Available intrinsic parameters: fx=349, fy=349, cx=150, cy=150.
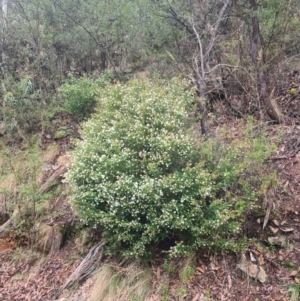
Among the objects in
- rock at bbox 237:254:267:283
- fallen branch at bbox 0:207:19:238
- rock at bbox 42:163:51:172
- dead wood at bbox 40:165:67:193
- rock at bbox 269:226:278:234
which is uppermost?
rock at bbox 42:163:51:172

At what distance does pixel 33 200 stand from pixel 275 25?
4.94 m

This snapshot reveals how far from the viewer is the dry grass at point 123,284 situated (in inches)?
147

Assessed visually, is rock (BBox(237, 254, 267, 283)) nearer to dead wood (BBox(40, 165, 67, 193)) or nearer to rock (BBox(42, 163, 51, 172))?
dead wood (BBox(40, 165, 67, 193))

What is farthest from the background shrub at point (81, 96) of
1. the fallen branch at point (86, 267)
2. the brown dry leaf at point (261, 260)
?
the brown dry leaf at point (261, 260)

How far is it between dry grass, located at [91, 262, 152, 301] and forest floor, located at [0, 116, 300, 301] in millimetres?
91

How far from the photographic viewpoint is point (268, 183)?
3.82m

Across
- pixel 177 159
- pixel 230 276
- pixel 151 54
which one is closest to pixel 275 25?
pixel 151 54

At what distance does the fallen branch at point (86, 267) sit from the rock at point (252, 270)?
1651 mm

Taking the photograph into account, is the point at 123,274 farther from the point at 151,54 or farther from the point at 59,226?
the point at 151,54

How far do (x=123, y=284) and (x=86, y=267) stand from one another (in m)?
0.58

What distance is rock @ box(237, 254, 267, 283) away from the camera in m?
3.53

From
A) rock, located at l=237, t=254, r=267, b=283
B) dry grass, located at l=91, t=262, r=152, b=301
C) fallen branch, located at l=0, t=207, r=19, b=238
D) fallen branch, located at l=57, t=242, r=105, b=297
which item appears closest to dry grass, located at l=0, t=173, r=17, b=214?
fallen branch, located at l=0, t=207, r=19, b=238

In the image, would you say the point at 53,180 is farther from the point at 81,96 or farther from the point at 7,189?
the point at 81,96

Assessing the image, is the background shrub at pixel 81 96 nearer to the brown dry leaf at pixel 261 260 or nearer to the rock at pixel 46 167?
the rock at pixel 46 167
